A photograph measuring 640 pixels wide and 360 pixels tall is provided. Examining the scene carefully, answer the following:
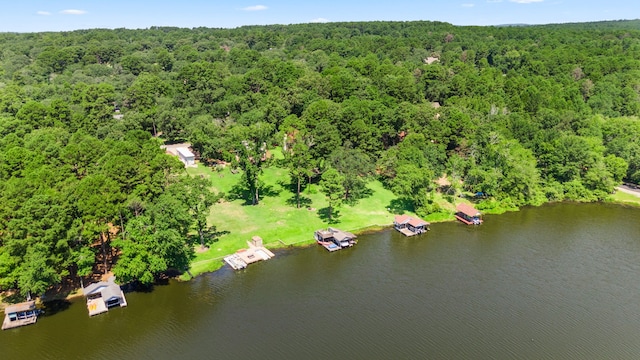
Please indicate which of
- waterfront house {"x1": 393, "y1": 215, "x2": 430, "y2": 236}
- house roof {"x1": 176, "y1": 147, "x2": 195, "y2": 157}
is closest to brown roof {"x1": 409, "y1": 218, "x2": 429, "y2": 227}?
waterfront house {"x1": 393, "y1": 215, "x2": 430, "y2": 236}

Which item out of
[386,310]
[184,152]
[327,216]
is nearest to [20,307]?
[386,310]

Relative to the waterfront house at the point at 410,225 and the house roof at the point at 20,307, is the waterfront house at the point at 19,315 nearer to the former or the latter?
the house roof at the point at 20,307

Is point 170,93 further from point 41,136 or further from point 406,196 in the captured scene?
point 406,196

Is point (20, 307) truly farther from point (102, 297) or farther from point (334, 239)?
point (334, 239)

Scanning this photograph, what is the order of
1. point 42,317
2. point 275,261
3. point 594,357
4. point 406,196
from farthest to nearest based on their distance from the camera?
point 406,196 < point 275,261 < point 42,317 < point 594,357

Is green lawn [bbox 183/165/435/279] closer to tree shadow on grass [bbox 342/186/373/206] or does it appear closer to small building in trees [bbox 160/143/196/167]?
tree shadow on grass [bbox 342/186/373/206]

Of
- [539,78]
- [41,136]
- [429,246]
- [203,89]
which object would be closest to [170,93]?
[203,89]
